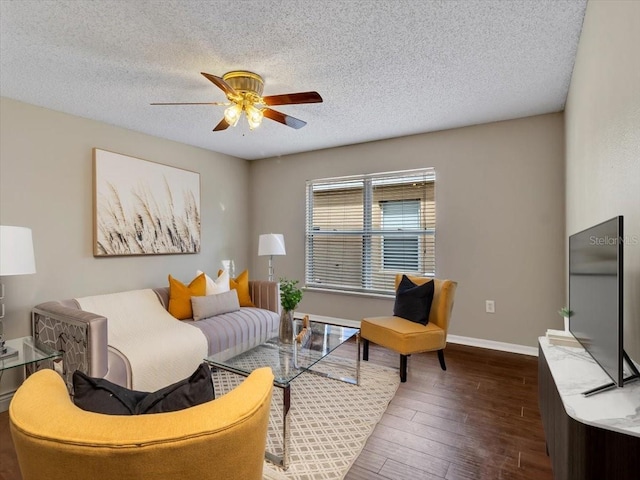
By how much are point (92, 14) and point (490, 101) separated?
3.02m

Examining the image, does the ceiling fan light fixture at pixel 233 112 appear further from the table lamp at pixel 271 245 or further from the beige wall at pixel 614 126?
the beige wall at pixel 614 126

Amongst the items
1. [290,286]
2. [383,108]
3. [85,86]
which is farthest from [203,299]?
[383,108]

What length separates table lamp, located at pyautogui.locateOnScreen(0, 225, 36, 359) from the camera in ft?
6.91

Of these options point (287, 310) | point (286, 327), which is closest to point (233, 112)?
point (287, 310)

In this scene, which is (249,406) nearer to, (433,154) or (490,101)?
(490,101)

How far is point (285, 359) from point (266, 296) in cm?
159

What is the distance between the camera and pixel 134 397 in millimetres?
1029

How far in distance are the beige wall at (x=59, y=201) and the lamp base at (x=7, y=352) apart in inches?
25.7

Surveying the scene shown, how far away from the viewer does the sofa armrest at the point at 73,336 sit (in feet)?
7.27

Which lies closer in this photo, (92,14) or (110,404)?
(110,404)

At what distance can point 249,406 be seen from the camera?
31.7 inches

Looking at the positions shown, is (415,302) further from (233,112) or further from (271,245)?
(233,112)

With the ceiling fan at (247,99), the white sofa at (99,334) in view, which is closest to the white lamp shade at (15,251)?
the white sofa at (99,334)

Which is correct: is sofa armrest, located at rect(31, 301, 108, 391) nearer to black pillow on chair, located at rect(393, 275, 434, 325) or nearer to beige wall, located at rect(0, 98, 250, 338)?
beige wall, located at rect(0, 98, 250, 338)
